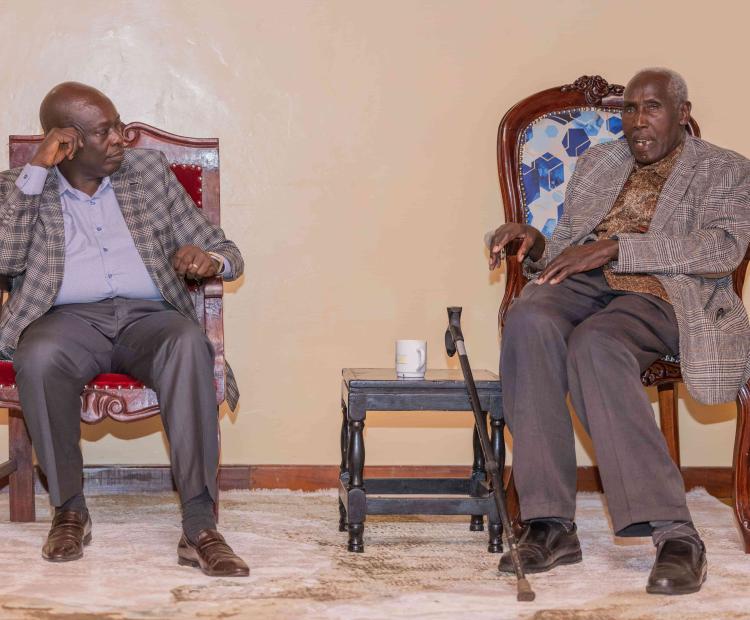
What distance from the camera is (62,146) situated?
9.15 feet

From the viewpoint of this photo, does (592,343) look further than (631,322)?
No

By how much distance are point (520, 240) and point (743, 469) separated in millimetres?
879

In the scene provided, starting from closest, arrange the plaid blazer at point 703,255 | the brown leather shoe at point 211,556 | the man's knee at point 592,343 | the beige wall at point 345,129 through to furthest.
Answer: the brown leather shoe at point 211,556, the man's knee at point 592,343, the plaid blazer at point 703,255, the beige wall at point 345,129

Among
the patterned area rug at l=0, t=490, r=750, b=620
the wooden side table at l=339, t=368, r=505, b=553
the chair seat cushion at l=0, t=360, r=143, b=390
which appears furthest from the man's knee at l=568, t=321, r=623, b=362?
the chair seat cushion at l=0, t=360, r=143, b=390

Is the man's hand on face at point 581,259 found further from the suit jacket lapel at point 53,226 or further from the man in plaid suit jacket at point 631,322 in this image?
the suit jacket lapel at point 53,226

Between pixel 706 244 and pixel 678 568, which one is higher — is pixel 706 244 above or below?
above

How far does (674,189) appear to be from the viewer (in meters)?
2.84

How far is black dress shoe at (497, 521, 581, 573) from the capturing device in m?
2.46

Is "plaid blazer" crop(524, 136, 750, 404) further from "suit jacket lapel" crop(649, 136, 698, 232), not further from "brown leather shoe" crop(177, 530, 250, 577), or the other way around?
"brown leather shoe" crop(177, 530, 250, 577)

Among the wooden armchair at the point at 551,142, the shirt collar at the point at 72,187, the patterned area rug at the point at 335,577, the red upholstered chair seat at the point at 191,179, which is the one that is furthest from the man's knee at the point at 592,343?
the shirt collar at the point at 72,187

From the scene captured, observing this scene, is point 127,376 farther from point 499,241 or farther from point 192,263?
point 499,241

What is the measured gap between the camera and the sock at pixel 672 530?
2365 millimetres

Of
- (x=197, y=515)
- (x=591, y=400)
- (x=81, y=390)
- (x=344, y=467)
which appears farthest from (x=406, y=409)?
(x=81, y=390)

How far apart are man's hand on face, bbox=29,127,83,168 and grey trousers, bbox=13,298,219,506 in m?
0.43
